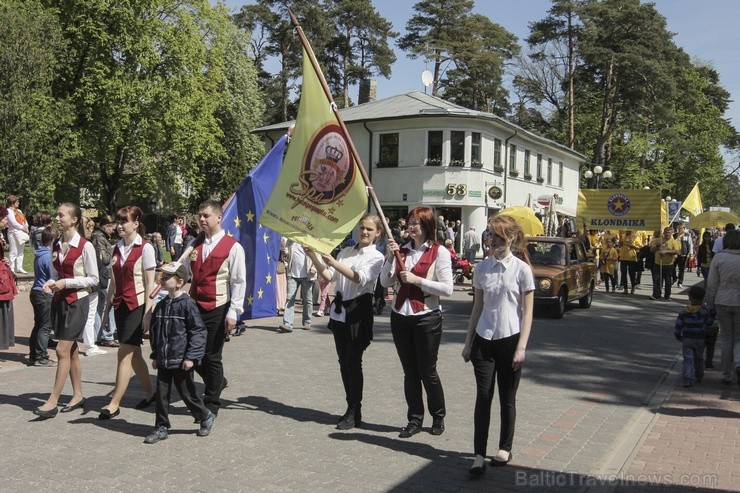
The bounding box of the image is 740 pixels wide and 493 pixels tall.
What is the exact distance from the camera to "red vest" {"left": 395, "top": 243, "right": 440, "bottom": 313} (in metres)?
6.16

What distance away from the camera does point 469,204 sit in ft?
123

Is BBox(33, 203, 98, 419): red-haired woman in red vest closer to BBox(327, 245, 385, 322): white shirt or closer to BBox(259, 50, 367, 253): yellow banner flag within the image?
BBox(259, 50, 367, 253): yellow banner flag

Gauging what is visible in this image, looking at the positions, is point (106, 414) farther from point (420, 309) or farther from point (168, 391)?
point (420, 309)

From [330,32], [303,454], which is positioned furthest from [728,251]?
[330,32]

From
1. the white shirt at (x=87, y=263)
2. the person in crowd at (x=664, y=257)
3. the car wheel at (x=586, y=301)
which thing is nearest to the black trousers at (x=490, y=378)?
the white shirt at (x=87, y=263)

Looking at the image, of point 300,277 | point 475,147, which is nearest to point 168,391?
point 300,277

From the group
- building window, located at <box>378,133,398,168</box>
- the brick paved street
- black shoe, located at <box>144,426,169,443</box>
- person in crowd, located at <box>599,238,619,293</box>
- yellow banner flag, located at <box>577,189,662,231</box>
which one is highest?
building window, located at <box>378,133,398,168</box>

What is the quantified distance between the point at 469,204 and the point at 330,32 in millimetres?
21241

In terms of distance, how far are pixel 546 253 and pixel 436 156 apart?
2206 centimetres

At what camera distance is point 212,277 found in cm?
641

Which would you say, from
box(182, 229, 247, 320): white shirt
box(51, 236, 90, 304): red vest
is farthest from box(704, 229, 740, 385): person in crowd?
box(51, 236, 90, 304): red vest

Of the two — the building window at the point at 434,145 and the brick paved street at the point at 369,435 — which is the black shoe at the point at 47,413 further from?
the building window at the point at 434,145

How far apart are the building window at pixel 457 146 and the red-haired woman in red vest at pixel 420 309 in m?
31.7

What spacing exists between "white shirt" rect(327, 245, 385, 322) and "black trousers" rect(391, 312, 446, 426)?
364mm
